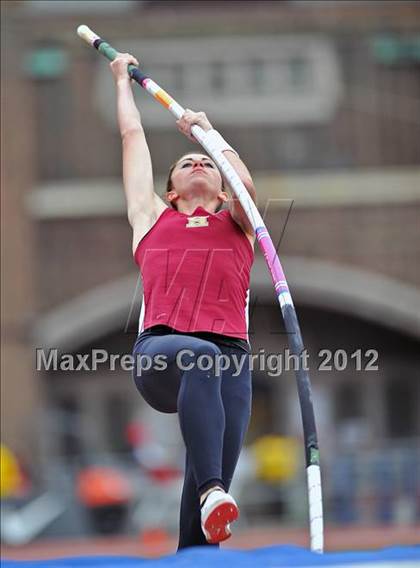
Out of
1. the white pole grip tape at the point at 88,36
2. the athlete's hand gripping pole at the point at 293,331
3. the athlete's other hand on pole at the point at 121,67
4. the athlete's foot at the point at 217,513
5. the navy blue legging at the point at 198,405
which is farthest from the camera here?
the white pole grip tape at the point at 88,36

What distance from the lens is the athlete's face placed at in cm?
404

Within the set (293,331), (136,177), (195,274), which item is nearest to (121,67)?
(136,177)

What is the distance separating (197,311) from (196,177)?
47 centimetres

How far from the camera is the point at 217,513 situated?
3520 mm

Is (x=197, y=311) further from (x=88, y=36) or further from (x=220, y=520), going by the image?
(x=88, y=36)

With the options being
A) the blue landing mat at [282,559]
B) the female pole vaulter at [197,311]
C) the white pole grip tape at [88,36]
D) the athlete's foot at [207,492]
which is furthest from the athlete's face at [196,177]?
the blue landing mat at [282,559]

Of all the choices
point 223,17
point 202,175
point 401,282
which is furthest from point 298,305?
point 202,175

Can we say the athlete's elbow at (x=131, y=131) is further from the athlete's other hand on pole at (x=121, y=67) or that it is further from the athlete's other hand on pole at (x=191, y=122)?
the athlete's other hand on pole at (x=121, y=67)

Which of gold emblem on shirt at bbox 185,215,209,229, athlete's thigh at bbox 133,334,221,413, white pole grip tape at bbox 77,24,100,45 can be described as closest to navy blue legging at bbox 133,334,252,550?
athlete's thigh at bbox 133,334,221,413

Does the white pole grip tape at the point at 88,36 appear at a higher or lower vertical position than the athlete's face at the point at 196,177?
higher

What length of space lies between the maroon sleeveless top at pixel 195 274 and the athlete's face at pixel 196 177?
0.24ft

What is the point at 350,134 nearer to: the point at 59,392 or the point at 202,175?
the point at 59,392

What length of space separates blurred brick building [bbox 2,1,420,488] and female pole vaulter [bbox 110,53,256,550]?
32.8 feet

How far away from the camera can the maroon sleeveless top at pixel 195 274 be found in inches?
150
